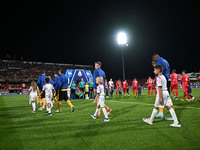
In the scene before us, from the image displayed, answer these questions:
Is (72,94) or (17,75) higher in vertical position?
(17,75)

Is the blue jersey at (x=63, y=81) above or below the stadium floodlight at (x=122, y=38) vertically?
below

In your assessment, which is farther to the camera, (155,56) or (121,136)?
(155,56)

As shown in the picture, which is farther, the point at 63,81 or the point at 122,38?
the point at 122,38

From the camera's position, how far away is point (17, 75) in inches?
1930

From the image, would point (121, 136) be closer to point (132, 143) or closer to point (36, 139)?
point (132, 143)

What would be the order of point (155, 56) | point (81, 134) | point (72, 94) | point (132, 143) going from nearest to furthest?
point (132, 143) → point (81, 134) → point (155, 56) → point (72, 94)

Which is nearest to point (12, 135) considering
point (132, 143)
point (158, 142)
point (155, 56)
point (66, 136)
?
point (66, 136)

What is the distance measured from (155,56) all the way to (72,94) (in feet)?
40.3

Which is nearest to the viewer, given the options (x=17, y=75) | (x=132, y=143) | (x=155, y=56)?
(x=132, y=143)

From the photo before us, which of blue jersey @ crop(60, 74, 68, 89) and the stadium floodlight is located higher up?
the stadium floodlight

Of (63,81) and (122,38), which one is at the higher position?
(122,38)

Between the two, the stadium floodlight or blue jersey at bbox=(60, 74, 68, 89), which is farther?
the stadium floodlight

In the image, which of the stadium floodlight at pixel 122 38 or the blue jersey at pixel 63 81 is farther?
the stadium floodlight at pixel 122 38

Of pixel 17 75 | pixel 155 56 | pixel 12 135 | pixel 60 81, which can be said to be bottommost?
pixel 12 135
